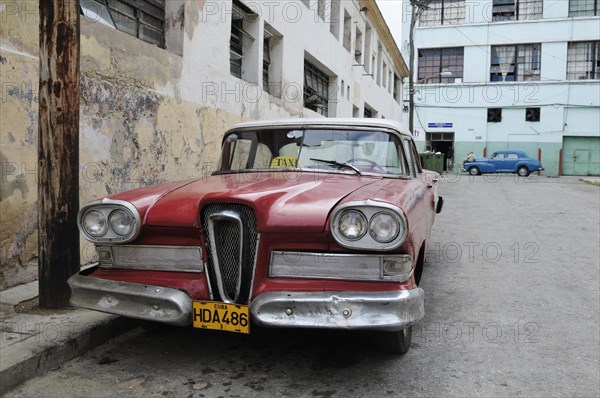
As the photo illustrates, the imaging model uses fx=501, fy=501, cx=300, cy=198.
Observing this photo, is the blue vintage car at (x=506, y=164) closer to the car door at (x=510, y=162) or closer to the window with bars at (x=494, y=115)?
the car door at (x=510, y=162)

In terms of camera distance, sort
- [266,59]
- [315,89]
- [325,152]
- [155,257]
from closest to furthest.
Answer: [155,257]
[325,152]
[266,59]
[315,89]

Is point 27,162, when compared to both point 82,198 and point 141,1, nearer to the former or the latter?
point 82,198

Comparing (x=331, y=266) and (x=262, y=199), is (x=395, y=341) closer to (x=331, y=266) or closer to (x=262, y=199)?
(x=331, y=266)

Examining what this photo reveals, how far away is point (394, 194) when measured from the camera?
2941 millimetres

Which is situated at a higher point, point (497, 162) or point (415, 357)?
point (497, 162)

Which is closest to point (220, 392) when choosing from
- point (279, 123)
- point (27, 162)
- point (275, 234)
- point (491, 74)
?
point (275, 234)

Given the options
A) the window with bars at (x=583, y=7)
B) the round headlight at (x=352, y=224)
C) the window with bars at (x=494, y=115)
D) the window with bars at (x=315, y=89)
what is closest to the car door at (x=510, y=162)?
the window with bars at (x=494, y=115)

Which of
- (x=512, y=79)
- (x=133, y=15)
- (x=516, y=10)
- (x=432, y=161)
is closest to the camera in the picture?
(x=133, y=15)

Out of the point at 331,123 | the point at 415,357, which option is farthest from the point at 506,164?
the point at 415,357

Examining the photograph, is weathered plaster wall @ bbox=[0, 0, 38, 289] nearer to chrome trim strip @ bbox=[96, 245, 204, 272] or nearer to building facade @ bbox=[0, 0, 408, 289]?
building facade @ bbox=[0, 0, 408, 289]

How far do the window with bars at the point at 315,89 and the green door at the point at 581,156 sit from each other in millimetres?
22058

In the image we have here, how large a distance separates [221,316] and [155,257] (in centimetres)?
57

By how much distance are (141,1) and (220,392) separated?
17.8 feet

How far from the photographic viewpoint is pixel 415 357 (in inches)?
126
